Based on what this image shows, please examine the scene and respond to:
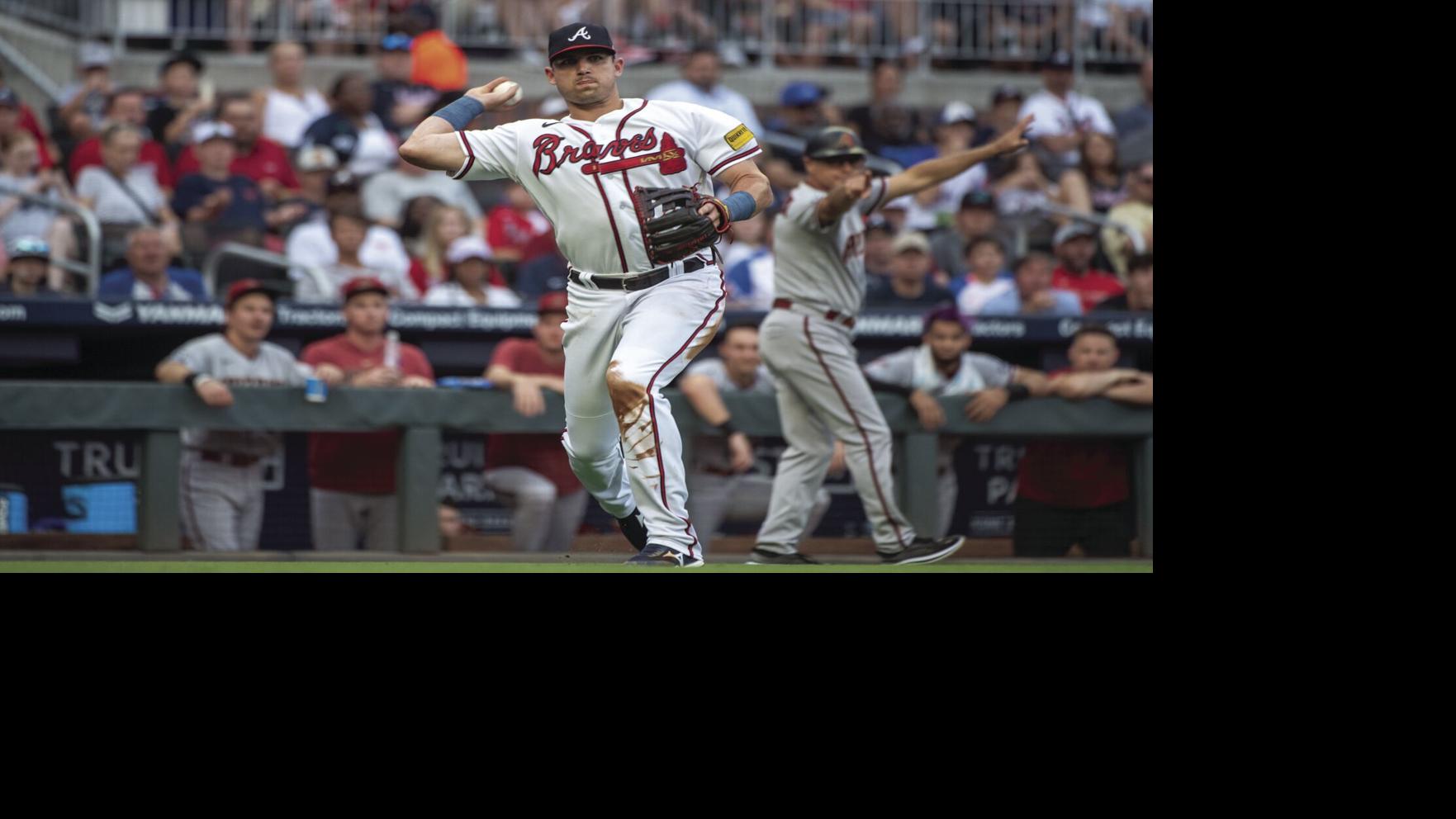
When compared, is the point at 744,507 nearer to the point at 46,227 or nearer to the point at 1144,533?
the point at 1144,533

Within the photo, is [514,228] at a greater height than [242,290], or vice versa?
[514,228]

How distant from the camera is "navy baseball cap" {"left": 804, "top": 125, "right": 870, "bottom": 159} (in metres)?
6.77

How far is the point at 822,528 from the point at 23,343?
4.07m

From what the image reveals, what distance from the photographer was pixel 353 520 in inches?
297

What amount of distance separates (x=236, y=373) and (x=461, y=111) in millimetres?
2710

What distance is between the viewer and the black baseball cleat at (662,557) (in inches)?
203

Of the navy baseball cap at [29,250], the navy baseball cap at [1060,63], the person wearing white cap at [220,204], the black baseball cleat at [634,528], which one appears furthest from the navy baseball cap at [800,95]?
the black baseball cleat at [634,528]

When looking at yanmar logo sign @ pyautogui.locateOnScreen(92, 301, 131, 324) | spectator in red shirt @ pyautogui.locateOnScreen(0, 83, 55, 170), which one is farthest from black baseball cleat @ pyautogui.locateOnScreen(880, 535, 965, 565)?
spectator in red shirt @ pyautogui.locateOnScreen(0, 83, 55, 170)

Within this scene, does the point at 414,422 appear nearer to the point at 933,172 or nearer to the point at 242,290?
the point at 242,290

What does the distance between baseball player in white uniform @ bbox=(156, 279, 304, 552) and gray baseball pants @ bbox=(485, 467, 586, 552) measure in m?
1.07

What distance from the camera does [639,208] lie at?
17.4ft

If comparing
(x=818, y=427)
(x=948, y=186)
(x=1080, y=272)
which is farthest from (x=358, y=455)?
(x=948, y=186)

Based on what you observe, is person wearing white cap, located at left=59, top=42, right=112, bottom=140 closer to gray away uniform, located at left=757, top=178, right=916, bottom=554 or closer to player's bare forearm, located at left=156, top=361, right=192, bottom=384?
player's bare forearm, located at left=156, top=361, right=192, bottom=384

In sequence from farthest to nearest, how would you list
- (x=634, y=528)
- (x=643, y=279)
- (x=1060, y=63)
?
1. (x=1060, y=63)
2. (x=634, y=528)
3. (x=643, y=279)
